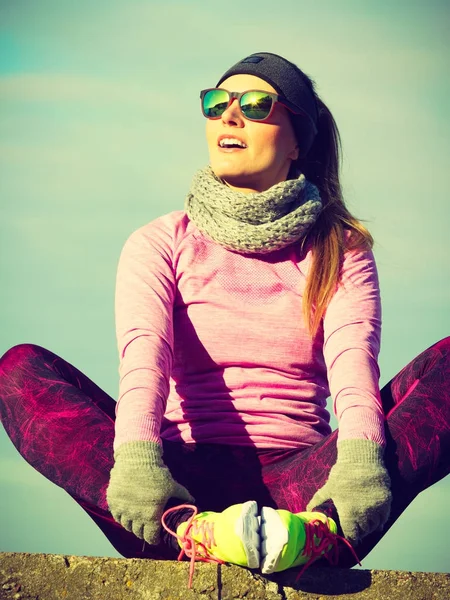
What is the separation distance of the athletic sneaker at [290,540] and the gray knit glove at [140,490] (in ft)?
1.23

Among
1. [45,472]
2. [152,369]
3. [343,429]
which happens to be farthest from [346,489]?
[45,472]

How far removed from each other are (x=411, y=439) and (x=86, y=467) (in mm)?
1041

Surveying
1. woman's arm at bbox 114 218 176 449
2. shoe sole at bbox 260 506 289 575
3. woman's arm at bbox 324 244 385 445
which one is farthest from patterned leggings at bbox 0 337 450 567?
shoe sole at bbox 260 506 289 575

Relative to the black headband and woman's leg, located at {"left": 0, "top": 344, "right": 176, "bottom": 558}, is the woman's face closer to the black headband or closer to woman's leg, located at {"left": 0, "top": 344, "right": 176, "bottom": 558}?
the black headband

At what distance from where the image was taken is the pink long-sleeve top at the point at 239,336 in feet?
12.4

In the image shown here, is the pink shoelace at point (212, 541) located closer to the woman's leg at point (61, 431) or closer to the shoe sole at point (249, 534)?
the shoe sole at point (249, 534)

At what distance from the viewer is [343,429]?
3.44m

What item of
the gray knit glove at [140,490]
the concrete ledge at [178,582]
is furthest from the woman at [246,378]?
the concrete ledge at [178,582]

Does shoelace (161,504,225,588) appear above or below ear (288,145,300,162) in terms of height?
below

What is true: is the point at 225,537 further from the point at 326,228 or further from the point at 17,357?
the point at 326,228

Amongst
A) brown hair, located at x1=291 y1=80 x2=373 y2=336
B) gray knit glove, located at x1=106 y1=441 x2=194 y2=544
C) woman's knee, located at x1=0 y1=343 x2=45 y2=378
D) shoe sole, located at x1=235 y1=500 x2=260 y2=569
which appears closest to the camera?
shoe sole, located at x1=235 y1=500 x2=260 y2=569

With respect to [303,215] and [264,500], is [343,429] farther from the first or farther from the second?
[303,215]

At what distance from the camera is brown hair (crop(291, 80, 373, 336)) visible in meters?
3.93

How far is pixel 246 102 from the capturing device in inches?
163
